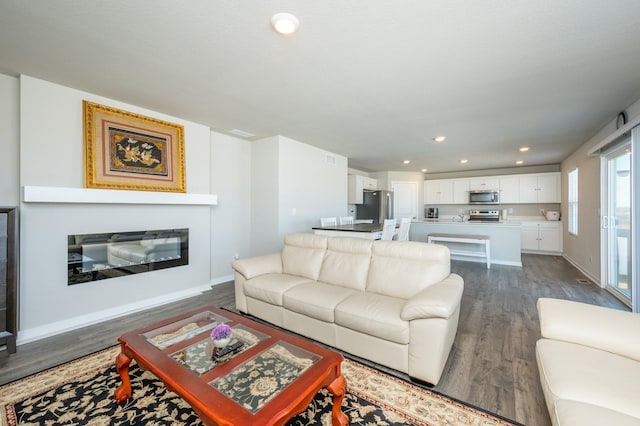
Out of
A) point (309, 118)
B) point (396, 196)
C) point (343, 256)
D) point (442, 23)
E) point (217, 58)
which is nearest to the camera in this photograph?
point (442, 23)

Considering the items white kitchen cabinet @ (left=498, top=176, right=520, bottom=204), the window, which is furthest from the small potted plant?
white kitchen cabinet @ (left=498, top=176, right=520, bottom=204)

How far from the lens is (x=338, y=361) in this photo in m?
1.46

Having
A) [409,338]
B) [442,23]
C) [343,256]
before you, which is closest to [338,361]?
[409,338]

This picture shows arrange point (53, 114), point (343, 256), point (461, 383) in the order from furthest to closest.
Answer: point (343, 256)
point (53, 114)
point (461, 383)

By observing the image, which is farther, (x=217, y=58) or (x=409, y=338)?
(x=217, y=58)

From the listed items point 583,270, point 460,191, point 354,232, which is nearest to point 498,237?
point 583,270

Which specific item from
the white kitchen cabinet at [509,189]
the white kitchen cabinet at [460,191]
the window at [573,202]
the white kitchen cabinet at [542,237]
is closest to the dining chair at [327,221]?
the white kitchen cabinet at [460,191]

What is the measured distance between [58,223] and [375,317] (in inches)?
131

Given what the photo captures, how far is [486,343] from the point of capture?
93.9 inches

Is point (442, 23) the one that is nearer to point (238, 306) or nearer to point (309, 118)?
point (309, 118)

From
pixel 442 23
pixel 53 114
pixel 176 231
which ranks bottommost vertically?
pixel 176 231

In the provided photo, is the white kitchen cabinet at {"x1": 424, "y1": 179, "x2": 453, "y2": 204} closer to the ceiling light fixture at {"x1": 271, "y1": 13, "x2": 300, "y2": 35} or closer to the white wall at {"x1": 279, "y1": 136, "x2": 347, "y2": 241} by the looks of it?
the white wall at {"x1": 279, "y1": 136, "x2": 347, "y2": 241}

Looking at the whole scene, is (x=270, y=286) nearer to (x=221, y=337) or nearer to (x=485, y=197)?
(x=221, y=337)

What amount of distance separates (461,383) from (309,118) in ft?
10.9
